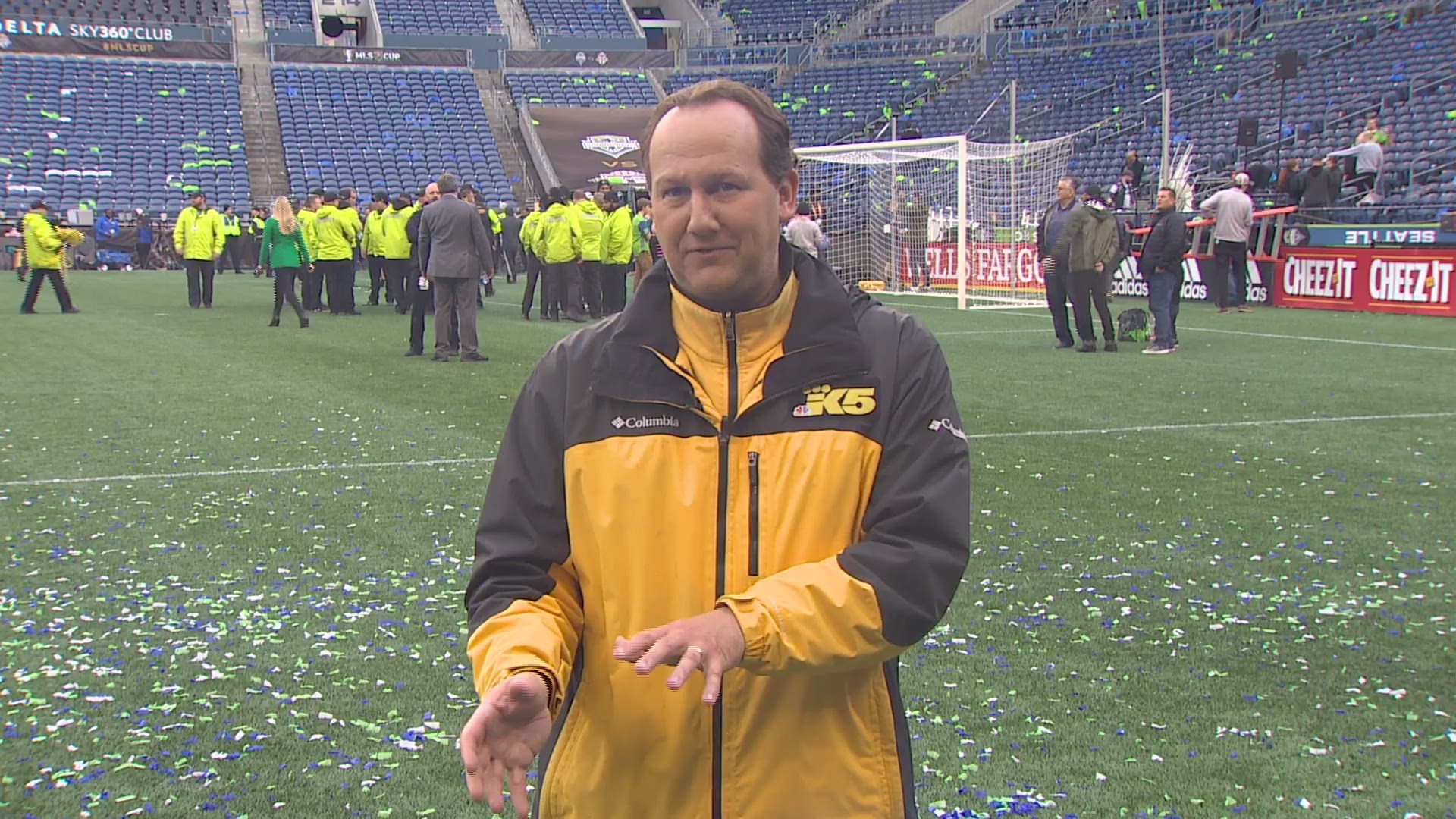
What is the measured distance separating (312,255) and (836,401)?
68.2ft

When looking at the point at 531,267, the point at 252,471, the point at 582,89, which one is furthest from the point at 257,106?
the point at 252,471

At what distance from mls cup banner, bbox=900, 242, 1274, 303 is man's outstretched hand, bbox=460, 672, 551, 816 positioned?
21661 mm

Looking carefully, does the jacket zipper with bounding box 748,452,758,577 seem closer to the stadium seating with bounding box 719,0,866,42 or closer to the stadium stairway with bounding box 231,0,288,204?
the stadium stairway with bounding box 231,0,288,204

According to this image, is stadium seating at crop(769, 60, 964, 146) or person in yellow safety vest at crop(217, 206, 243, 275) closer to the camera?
person in yellow safety vest at crop(217, 206, 243, 275)

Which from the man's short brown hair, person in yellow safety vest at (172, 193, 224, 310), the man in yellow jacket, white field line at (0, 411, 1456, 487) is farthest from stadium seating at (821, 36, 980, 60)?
the man's short brown hair

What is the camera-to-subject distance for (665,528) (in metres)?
1.91

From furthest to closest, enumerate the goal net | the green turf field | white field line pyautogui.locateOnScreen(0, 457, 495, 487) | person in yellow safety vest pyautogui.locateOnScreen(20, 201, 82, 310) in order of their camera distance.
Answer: the goal net < person in yellow safety vest pyautogui.locateOnScreen(20, 201, 82, 310) < white field line pyautogui.locateOnScreen(0, 457, 495, 487) < the green turf field

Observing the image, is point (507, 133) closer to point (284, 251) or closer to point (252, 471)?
point (284, 251)

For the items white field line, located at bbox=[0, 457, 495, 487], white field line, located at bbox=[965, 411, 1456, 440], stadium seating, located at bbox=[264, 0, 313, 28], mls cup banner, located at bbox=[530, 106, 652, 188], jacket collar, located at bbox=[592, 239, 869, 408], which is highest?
stadium seating, located at bbox=[264, 0, 313, 28]

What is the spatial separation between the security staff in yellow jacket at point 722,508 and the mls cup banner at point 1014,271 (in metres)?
21.3

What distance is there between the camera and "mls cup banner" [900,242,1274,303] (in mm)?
22344

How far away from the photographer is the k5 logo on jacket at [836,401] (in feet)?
6.31

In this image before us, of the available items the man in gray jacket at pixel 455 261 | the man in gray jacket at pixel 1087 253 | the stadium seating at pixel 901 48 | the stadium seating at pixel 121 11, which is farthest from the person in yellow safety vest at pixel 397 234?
the stadium seating at pixel 121 11

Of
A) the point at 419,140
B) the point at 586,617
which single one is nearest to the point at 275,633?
the point at 586,617
